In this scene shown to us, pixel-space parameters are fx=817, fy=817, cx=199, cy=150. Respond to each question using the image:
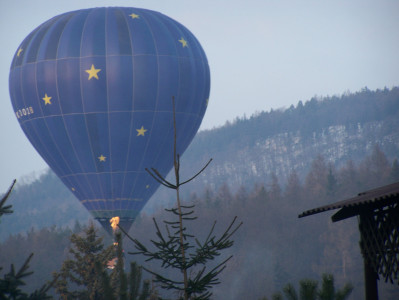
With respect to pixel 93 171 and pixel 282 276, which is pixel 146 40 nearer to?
pixel 93 171

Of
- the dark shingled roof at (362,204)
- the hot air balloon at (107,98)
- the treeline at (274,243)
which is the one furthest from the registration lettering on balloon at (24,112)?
the treeline at (274,243)

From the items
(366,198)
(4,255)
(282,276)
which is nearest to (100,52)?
(366,198)

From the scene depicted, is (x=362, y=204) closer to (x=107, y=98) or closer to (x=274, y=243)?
(x=107, y=98)

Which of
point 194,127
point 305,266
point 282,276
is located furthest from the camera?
point 305,266

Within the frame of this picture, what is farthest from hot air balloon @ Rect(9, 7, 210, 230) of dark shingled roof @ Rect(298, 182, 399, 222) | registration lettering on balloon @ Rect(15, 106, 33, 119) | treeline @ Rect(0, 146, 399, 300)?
treeline @ Rect(0, 146, 399, 300)

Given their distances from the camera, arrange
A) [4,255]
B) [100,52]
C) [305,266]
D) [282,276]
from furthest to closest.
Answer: [4,255] → [305,266] → [282,276] → [100,52]

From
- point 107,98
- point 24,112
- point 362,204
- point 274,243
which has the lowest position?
point 362,204

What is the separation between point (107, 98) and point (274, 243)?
3737 inches

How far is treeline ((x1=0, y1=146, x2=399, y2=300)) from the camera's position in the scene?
4764 inches

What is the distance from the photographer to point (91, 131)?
44.4 meters

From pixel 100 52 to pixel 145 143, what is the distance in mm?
5565

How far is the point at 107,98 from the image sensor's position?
145 ft

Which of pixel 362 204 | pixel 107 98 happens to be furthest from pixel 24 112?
pixel 362 204

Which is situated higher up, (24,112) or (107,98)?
(24,112)
